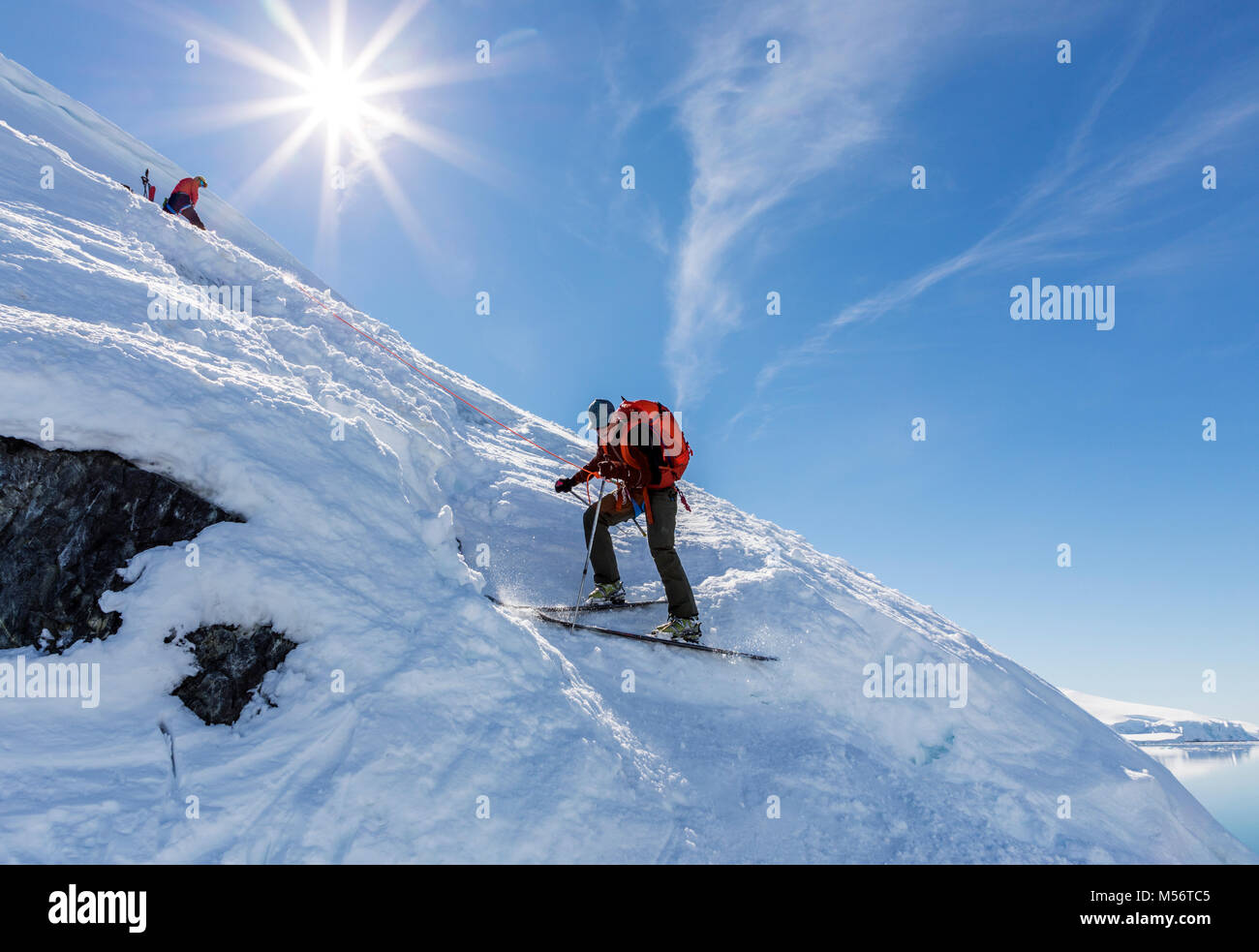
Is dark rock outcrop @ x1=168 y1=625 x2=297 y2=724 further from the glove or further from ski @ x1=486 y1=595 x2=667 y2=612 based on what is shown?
the glove

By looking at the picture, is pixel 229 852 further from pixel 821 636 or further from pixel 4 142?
pixel 4 142

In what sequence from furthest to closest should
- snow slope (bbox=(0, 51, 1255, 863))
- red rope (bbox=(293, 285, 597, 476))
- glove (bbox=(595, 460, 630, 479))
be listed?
red rope (bbox=(293, 285, 597, 476)) < glove (bbox=(595, 460, 630, 479)) < snow slope (bbox=(0, 51, 1255, 863))

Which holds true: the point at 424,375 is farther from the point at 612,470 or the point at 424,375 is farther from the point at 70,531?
the point at 70,531

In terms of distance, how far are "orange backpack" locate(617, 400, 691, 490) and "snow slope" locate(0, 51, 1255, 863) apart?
182cm

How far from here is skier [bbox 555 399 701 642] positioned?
25.4ft

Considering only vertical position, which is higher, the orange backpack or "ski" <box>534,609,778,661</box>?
the orange backpack

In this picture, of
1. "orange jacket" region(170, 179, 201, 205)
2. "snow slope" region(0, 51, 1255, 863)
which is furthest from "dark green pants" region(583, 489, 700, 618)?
"orange jacket" region(170, 179, 201, 205)

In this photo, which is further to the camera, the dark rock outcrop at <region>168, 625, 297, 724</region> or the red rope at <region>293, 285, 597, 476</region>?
the red rope at <region>293, 285, 597, 476</region>

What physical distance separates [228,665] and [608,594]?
4667 mm

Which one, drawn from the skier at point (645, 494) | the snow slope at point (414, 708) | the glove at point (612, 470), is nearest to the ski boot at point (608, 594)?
the skier at point (645, 494)

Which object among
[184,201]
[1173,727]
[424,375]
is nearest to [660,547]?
[424,375]

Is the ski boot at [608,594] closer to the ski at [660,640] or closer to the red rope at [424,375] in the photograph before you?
the ski at [660,640]
